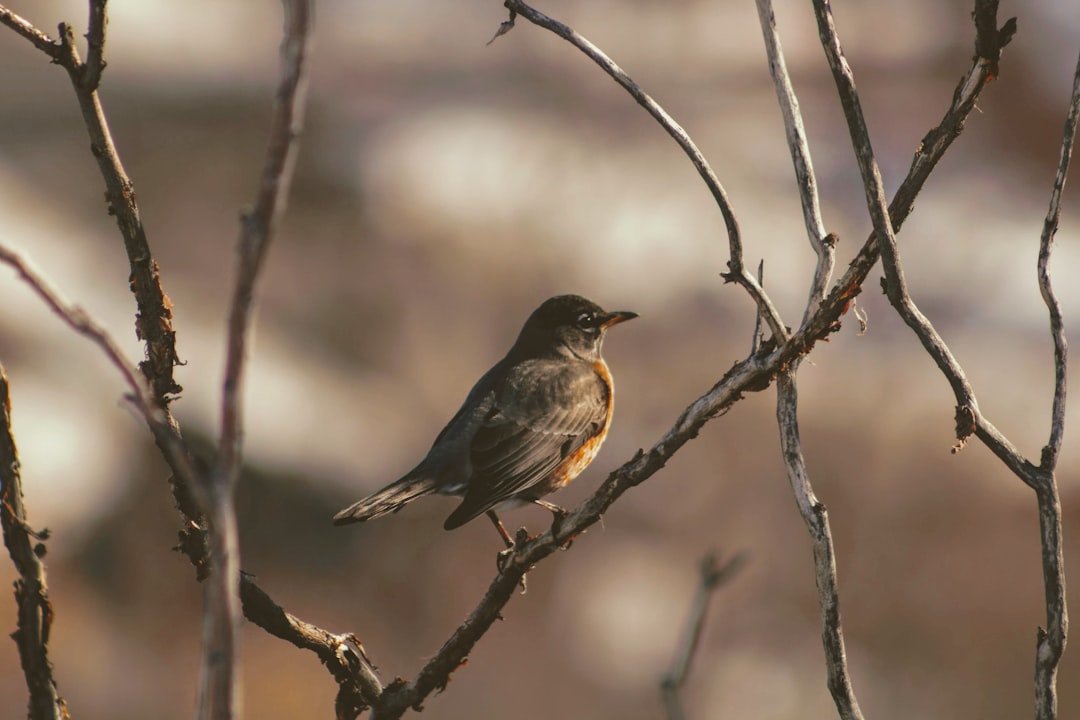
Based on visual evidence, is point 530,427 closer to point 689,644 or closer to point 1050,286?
point 1050,286

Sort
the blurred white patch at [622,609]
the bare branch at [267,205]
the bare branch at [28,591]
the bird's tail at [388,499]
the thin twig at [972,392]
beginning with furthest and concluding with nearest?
the blurred white patch at [622,609], the bird's tail at [388,499], the thin twig at [972,392], the bare branch at [28,591], the bare branch at [267,205]

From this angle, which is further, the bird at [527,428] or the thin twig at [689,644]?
the bird at [527,428]

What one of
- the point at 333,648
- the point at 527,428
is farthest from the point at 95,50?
the point at 527,428

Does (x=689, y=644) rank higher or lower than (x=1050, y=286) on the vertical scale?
lower

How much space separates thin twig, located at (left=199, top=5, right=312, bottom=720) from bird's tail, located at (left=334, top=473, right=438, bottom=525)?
3.54 meters

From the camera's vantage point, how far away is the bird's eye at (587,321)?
7.36 metres

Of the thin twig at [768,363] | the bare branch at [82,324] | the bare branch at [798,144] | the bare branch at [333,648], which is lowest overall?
the bare branch at [82,324]

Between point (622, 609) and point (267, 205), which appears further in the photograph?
point (622, 609)

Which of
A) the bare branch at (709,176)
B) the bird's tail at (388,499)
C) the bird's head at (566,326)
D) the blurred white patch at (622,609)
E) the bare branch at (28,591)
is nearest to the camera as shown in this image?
the bare branch at (28,591)

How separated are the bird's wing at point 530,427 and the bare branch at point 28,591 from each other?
347 cm

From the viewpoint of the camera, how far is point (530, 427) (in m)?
6.50

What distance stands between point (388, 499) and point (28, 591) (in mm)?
3283

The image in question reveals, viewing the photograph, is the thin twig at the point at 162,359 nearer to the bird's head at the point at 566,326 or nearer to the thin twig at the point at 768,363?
the thin twig at the point at 768,363

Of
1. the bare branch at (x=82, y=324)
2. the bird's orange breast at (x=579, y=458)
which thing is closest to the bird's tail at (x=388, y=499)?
the bird's orange breast at (x=579, y=458)
